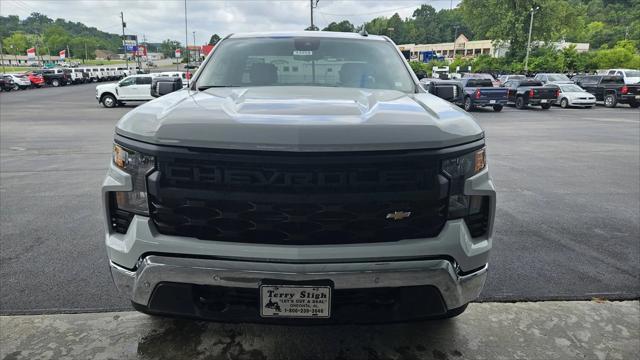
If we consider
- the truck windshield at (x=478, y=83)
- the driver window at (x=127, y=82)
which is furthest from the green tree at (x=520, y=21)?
the driver window at (x=127, y=82)

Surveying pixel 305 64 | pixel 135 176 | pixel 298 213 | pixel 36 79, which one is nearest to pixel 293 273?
pixel 298 213

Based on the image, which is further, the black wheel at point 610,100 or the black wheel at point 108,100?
the black wheel at point 610,100

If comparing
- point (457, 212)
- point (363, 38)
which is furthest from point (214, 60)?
point (457, 212)

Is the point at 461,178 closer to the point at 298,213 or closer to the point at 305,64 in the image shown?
the point at 298,213

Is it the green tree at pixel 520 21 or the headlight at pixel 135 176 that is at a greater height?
the green tree at pixel 520 21

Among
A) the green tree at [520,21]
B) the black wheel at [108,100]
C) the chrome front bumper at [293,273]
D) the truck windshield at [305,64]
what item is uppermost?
the green tree at [520,21]

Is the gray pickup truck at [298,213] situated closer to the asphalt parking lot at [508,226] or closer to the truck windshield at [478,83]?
the asphalt parking lot at [508,226]

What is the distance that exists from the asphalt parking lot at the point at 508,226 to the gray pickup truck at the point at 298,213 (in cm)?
142

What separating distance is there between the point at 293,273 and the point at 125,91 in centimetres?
2395

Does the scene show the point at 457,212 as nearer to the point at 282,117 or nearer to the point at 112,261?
the point at 282,117

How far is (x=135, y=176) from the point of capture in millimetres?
2152

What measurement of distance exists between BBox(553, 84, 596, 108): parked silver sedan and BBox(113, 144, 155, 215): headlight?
25749mm

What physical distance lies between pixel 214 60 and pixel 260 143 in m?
2.06

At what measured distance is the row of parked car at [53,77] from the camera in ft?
131
